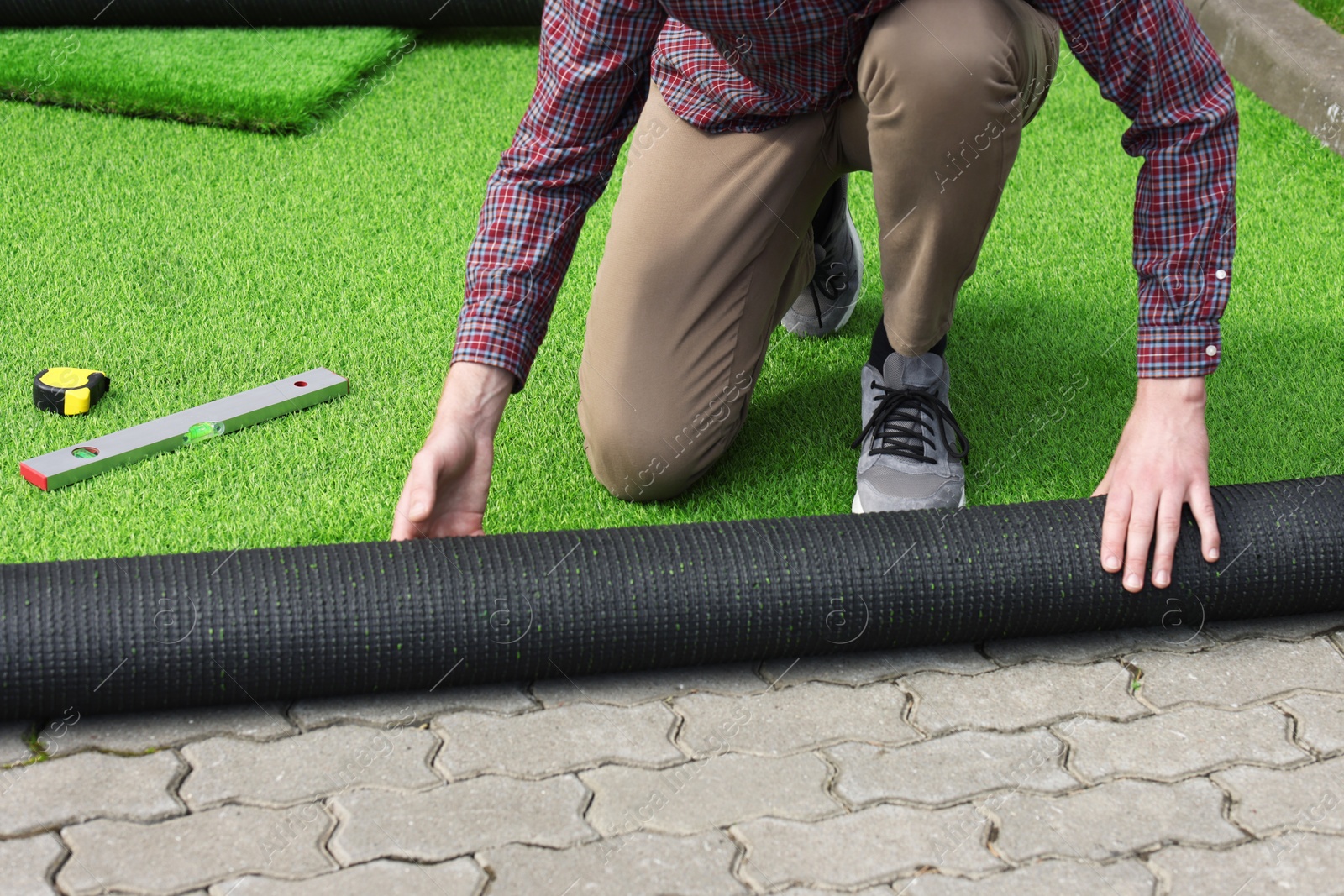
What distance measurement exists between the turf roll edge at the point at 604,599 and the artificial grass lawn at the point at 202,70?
2390 millimetres

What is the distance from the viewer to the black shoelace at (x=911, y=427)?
235cm

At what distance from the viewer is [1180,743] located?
1.78 m

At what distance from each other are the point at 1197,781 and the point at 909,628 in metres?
0.46

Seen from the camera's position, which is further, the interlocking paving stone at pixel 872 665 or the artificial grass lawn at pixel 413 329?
the artificial grass lawn at pixel 413 329

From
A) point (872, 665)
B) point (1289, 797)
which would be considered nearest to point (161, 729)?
point (872, 665)

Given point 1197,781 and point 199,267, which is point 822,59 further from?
point 199,267

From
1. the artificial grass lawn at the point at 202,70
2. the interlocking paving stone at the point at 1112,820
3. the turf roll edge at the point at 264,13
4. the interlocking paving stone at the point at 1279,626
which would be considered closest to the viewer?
the interlocking paving stone at the point at 1112,820

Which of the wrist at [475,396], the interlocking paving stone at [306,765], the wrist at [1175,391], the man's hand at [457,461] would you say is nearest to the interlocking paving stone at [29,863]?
the interlocking paving stone at [306,765]

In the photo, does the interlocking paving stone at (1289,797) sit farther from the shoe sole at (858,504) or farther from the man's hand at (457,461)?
the man's hand at (457,461)

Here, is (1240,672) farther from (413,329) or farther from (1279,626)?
(413,329)

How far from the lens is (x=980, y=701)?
186 centimetres

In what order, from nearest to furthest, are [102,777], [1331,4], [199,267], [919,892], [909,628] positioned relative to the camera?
[919,892]
[102,777]
[909,628]
[199,267]
[1331,4]

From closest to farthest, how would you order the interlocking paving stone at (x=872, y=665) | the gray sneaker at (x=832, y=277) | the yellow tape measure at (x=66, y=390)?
the interlocking paving stone at (x=872, y=665) < the yellow tape measure at (x=66, y=390) < the gray sneaker at (x=832, y=277)

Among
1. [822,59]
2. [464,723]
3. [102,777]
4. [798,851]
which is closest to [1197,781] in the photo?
[798,851]
